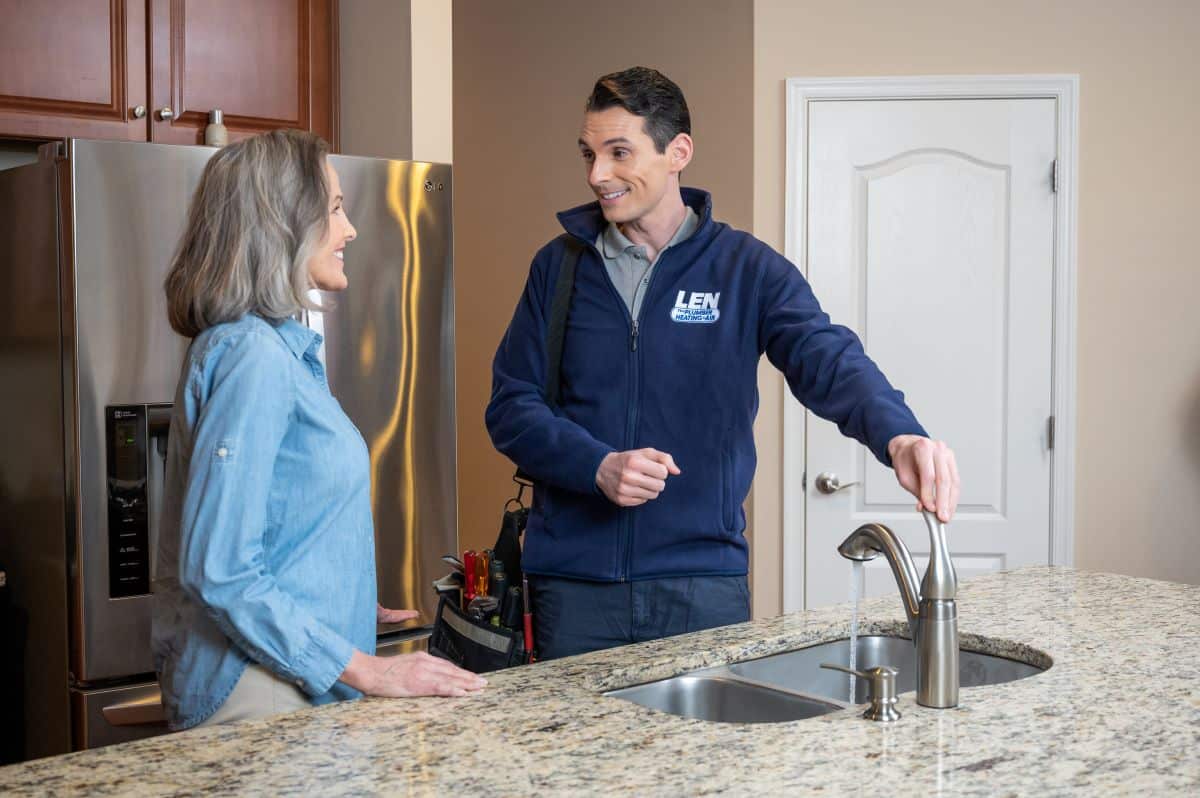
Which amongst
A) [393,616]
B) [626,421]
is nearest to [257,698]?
[393,616]

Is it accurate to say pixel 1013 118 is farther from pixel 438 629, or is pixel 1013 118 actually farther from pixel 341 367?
pixel 438 629

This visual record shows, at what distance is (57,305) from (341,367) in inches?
23.0

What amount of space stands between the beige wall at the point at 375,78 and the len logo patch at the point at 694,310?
3.62ft

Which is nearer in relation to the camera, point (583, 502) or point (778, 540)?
point (583, 502)

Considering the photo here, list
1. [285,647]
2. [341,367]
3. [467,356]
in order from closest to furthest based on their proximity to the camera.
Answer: [285,647]
[341,367]
[467,356]

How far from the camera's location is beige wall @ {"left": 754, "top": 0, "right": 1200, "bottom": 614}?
3.73m

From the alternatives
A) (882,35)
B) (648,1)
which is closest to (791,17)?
(882,35)

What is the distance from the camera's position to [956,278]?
3.80m

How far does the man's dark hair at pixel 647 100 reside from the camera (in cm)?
217

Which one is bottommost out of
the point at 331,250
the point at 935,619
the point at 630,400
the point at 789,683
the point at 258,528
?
the point at 789,683

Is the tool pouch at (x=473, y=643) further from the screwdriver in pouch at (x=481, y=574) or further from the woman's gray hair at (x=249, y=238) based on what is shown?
the woman's gray hair at (x=249, y=238)

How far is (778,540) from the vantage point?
3875 millimetres

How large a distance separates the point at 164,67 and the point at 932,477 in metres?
2.15

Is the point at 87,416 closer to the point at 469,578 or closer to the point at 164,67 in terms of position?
the point at 469,578
